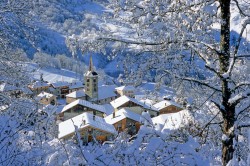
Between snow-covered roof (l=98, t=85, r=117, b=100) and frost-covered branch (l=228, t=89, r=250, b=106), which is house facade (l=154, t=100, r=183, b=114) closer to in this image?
snow-covered roof (l=98, t=85, r=117, b=100)

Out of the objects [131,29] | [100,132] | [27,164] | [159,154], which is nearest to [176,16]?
[131,29]

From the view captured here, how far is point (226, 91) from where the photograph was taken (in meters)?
4.67

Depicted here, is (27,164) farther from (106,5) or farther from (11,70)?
(11,70)

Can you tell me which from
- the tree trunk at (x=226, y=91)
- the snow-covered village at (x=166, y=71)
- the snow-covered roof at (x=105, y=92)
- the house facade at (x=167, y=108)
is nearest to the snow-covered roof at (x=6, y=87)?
the snow-covered village at (x=166, y=71)

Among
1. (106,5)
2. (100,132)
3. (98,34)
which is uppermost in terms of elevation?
(106,5)

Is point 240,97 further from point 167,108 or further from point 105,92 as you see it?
point 105,92

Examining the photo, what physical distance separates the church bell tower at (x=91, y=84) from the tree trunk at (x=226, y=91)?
151ft

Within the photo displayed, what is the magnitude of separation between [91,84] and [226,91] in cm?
4770

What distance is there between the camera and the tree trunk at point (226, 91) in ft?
14.7

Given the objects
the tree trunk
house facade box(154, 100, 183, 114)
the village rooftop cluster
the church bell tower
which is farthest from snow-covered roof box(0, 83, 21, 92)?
the church bell tower

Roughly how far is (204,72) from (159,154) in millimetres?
1649

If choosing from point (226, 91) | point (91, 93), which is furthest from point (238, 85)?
point (91, 93)

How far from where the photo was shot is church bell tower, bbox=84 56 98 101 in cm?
5116

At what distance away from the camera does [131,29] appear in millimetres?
5336
